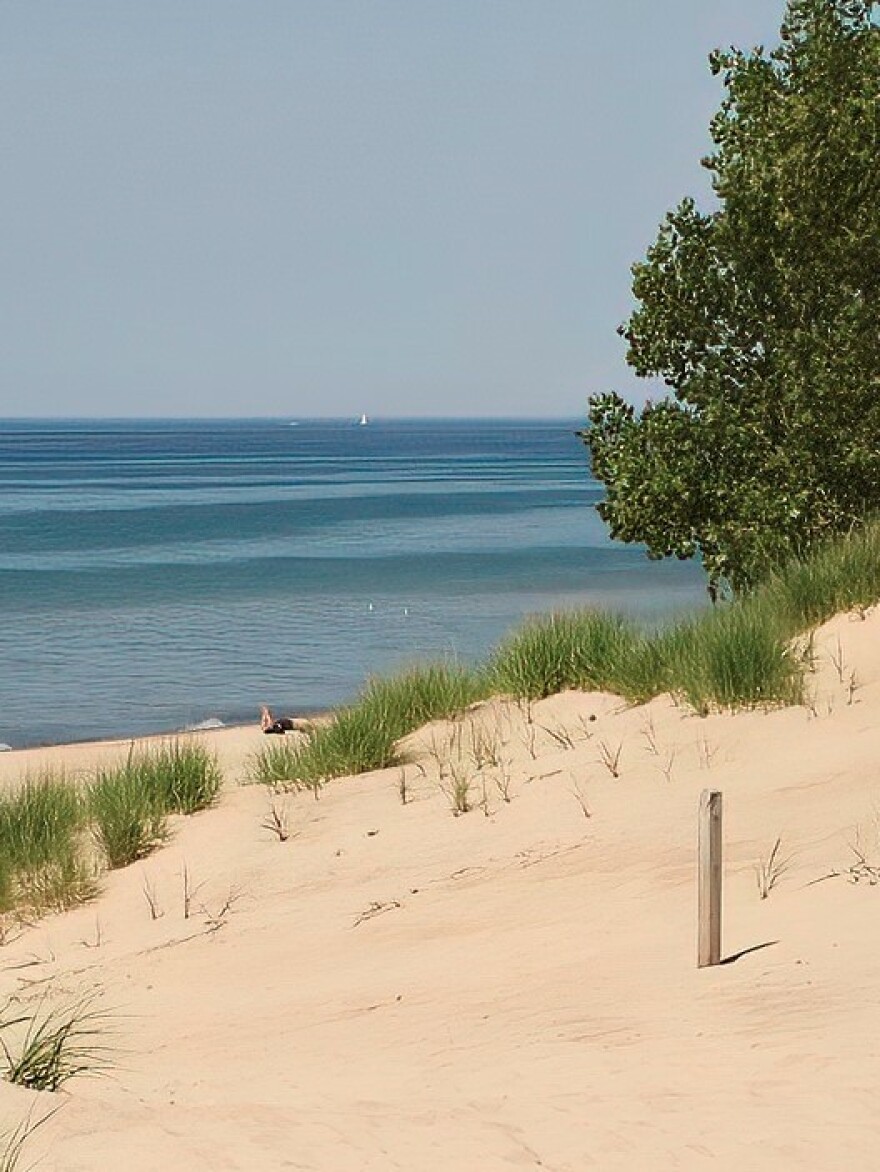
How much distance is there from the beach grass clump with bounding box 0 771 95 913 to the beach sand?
0.90 feet

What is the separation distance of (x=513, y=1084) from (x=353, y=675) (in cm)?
Result: 2048

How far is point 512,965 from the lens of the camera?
8.60 m

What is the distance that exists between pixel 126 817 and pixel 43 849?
2.00 feet

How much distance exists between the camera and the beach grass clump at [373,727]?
13.2m

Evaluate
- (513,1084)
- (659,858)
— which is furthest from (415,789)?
(513,1084)

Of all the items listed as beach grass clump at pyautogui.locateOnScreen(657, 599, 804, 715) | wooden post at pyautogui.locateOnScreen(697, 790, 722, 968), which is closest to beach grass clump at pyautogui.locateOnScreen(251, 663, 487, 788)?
beach grass clump at pyautogui.locateOnScreen(657, 599, 804, 715)

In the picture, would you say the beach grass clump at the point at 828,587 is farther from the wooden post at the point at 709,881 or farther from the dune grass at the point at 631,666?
the wooden post at the point at 709,881

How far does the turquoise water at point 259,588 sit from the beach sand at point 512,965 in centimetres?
1110

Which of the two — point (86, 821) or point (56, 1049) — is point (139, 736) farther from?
point (56, 1049)

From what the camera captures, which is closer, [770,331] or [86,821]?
[86,821]

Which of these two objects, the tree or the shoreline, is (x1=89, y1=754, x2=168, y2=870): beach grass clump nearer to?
the tree

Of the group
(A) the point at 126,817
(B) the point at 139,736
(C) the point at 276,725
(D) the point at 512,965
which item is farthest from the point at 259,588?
(D) the point at 512,965

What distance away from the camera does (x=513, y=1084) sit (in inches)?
260

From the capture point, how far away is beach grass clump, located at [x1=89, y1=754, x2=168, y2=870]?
1190 cm
